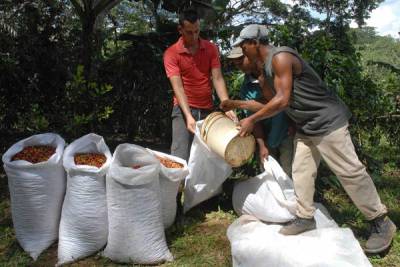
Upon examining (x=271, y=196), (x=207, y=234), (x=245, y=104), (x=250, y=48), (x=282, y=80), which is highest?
(x=250, y=48)

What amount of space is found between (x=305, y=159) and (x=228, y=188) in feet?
3.34

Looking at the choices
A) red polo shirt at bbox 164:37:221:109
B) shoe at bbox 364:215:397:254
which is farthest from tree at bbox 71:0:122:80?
shoe at bbox 364:215:397:254

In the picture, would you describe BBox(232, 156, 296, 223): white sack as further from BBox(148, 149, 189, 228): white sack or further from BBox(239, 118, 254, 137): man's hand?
BBox(148, 149, 189, 228): white sack

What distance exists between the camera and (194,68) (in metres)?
3.73

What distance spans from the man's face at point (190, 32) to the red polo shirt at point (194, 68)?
0.23 feet

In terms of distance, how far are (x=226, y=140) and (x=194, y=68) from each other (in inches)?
30.2

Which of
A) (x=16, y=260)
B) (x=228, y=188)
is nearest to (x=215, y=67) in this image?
(x=228, y=188)

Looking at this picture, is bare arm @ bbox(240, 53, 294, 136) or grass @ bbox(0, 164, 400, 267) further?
grass @ bbox(0, 164, 400, 267)

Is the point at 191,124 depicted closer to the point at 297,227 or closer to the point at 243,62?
the point at 243,62

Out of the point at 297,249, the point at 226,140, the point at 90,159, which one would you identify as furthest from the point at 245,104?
the point at 90,159

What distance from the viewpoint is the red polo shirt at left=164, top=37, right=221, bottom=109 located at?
3.67m

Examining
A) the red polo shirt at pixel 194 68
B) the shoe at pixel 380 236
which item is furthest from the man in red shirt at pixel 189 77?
the shoe at pixel 380 236

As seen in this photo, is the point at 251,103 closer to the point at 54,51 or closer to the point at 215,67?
the point at 215,67

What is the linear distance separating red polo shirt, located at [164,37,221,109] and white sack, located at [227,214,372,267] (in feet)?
3.67
